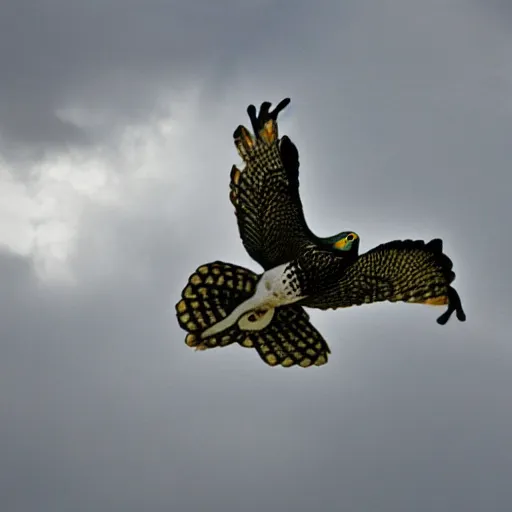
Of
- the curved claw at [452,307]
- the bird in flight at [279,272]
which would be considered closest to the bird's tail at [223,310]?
the bird in flight at [279,272]

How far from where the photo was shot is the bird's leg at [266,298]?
20609 mm

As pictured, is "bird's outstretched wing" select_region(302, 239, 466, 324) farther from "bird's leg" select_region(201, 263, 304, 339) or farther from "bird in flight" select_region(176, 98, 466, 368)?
"bird's leg" select_region(201, 263, 304, 339)

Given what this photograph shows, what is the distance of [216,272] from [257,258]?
0.77 meters

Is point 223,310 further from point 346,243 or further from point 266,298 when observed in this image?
point 346,243

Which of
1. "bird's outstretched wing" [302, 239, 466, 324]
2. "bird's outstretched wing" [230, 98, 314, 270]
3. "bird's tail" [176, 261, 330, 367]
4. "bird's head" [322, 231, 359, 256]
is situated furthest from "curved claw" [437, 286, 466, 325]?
"bird's outstretched wing" [230, 98, 314, 270]

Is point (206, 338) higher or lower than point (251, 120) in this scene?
lower

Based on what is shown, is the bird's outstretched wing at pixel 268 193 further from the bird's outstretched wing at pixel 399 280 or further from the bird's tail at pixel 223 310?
the bird's outstretched wing at pixel 399 280

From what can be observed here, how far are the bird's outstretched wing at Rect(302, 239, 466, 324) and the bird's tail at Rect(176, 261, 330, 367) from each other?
755mm

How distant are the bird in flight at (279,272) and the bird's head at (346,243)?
0.05 ft

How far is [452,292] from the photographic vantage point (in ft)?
69.4

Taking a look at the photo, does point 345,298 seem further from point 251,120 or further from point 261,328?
point 251,120

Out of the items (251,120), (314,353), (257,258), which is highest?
(251,120)

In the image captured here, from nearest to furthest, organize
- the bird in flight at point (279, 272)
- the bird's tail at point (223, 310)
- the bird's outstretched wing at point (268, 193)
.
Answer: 1. the bird in flight at point (279, 272)
2. the bird's tail at point (223, 310)
3. the bird's outstretched wing at point (268, 193)

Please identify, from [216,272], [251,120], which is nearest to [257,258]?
[216,272]
